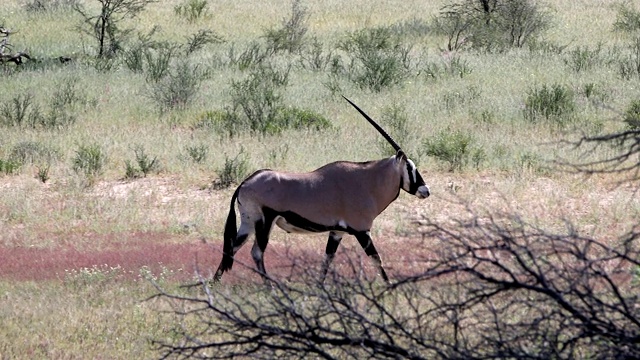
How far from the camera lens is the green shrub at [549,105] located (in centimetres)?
2084

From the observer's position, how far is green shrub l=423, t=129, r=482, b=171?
17.6 m

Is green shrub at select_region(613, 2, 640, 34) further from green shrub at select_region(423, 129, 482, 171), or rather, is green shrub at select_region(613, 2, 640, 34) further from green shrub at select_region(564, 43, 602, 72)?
green shrub at select_region(423, 129, 482, 171)

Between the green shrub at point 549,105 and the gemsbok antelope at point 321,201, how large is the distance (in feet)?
32.2

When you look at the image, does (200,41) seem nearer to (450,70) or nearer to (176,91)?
(450,70)

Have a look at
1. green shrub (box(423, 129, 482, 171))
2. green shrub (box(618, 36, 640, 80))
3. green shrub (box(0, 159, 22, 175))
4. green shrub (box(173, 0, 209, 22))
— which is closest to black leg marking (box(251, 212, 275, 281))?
green shrub (box(423, 129, 482, 171))

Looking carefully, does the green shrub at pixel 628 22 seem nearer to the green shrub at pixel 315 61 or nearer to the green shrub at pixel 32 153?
the green shrub at pixel 315 61

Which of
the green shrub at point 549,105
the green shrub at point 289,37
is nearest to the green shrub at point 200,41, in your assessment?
the green shrub at point 289,37

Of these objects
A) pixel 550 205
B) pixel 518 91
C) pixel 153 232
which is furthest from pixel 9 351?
pixel 518 91

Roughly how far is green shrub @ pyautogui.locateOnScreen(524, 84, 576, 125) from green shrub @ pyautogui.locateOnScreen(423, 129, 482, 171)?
3.00m

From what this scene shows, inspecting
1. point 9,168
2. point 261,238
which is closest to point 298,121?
point 9,168

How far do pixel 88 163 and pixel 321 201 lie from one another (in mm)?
7095

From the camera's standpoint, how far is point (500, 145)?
1880 cm

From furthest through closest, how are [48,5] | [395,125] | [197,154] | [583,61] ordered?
[48,5]
[583,61]
[395,125]
[197,154]

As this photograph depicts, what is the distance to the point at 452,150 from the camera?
1767 cm
